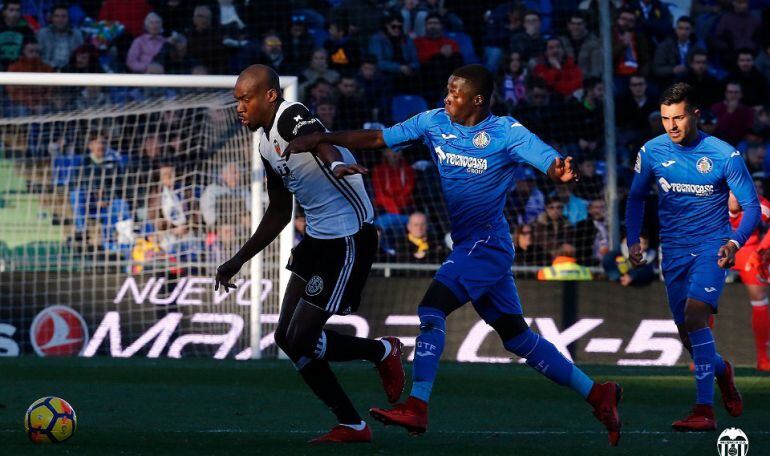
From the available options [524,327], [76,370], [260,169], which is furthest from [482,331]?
[524,327]

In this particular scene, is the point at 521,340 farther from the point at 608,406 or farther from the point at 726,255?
the point at 726,255

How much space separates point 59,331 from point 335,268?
302 inches

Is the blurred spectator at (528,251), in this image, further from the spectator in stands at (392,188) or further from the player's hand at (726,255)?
the player's hand at (726,255)

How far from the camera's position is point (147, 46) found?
55.8 feet

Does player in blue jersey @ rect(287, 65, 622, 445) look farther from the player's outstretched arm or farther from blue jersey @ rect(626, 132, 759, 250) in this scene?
blue jersey @ rect(626, 132, 759, 250)

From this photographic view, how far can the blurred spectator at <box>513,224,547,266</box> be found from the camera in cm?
1502

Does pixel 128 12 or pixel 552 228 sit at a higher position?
pixel 128 12

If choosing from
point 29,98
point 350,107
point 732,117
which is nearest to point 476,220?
point 29,98

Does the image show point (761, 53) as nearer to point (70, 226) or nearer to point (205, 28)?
point (205, 28)

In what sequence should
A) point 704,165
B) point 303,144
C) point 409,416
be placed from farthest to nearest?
point 704,165, point 303,144, point 409,416

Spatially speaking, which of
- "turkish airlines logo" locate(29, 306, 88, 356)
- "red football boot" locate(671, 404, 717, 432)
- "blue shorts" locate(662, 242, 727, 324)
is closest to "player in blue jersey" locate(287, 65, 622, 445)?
"red football boot" locate(671, 404, 717, 432)

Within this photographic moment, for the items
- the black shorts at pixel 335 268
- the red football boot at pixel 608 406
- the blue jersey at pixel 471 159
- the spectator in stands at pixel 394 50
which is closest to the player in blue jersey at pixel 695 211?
the red football boot at pixel 608 406

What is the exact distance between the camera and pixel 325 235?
23.0 feet

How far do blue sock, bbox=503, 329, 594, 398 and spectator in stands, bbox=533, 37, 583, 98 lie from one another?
33.6 ft
